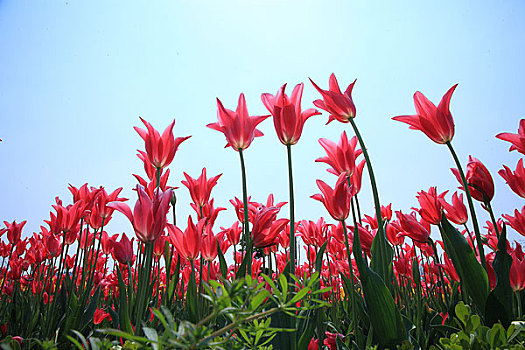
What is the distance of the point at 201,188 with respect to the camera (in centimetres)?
190

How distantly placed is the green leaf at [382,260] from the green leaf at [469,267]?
9.6 inches

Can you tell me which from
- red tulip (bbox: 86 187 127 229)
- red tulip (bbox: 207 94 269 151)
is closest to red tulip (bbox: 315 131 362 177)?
red tulip (bbox: 207 94 269 151)

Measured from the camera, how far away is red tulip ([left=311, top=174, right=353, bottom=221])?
1.42 m

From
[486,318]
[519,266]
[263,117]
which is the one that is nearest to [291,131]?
[263,117]

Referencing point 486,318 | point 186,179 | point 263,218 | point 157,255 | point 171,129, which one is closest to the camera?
point 486,318

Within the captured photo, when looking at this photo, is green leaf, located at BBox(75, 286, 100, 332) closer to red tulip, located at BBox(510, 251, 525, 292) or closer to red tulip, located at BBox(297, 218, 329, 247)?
red tulip, located at BBox(297, 218, 329, 247)

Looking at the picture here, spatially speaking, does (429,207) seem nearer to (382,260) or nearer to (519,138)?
(519,138)

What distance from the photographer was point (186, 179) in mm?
1914

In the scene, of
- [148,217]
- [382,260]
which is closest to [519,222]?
[382,260]

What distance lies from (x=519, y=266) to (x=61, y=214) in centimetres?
254

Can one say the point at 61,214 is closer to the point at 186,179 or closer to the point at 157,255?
the point at 157,255

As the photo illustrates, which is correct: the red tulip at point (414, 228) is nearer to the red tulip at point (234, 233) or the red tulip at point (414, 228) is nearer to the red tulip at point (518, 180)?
the red tulip at point (518, 180)

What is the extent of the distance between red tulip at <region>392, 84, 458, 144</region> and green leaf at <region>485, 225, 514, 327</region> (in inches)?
17.4

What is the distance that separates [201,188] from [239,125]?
67cm
